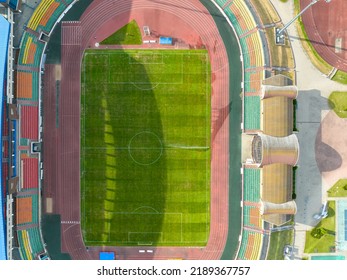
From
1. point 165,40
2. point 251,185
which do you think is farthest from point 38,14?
point 251,185

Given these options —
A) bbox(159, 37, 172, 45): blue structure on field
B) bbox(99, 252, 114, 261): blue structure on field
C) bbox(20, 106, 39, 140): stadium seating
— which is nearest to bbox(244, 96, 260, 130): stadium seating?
bbox(159, 37, 172, 45): blue structure on field

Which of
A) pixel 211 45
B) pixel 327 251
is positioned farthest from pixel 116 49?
pixel 327 251

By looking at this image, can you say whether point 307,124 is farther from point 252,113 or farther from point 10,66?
point 10,66

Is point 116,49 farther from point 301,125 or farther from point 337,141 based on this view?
point 337,141

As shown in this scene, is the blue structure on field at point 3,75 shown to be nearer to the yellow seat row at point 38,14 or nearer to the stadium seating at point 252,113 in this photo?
the yellow seat row at point 38,14

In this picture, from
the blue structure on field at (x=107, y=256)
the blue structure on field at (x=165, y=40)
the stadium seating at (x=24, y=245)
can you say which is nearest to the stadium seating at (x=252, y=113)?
the blue structure on field at (x=165, y=40)

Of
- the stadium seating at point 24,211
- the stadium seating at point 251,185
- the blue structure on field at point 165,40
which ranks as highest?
the blue structure on field at point 165,40

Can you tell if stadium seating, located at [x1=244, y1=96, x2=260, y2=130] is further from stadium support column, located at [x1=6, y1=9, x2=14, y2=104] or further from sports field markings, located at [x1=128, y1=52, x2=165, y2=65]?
stadium support column, located at [x1=6, y1=9, x2=14, y2=104]

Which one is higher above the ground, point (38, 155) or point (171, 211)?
point (38, 155)
